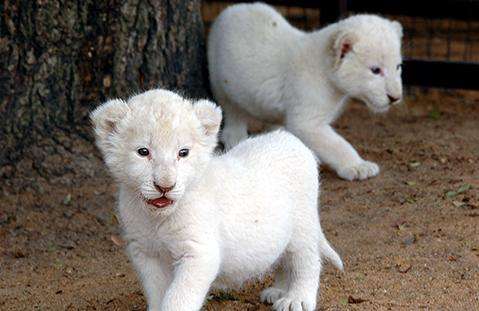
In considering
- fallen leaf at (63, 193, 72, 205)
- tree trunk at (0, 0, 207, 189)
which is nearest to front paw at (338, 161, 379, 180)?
tree trunk at (0, 0, 207, 189)

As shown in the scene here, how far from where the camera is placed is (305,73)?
25.1 ft


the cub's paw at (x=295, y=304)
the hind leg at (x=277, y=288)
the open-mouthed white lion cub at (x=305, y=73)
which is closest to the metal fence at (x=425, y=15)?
the open-mouthed white lion cub at (x=305, y=73)

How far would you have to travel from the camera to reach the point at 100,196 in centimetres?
672

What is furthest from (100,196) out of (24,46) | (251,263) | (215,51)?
(251,263)

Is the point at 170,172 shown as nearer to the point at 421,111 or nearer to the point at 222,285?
the point at 222,285

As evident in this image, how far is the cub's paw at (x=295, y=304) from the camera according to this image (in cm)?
481

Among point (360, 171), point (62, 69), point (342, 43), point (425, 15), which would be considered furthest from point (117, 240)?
point (425, 15)

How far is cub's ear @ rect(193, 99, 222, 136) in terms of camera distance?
4371 mm

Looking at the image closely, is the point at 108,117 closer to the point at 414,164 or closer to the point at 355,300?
the point at 355,300

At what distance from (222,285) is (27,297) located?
1.30m

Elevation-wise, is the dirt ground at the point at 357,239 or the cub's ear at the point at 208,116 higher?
the cub's ear at the point at 208,116

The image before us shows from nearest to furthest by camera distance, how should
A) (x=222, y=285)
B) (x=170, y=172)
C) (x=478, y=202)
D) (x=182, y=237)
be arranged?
(x=170, y=172) → (x=182, y=237) → (x=222, y=285) → (x=478, y=202)

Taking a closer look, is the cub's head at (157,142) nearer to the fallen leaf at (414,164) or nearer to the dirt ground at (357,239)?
the dirt ground at (357,239)

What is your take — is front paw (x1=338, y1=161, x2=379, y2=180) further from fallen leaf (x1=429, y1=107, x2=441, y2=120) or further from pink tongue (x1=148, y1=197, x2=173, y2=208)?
pink tongue (x1=148, y1=197, x2=173, y2=208)
